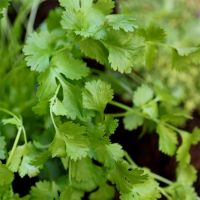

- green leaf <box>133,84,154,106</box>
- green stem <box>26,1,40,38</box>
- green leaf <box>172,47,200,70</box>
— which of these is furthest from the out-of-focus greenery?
green leaf <box>172,47,200,70</box>

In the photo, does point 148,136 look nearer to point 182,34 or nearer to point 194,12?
point 182,34

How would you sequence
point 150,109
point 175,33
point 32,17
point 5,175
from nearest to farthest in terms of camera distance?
1. point 5,175
2. point 150,109
3. point 32,17
4. point 175,33

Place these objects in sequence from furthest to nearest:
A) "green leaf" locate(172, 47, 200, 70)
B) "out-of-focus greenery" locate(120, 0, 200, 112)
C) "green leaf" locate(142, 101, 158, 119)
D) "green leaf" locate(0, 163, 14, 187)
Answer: "out-of-focus greenery" locate(120, 0, 200, 112) < "green leaf" locate(142, 101, 158, 119) < "green leaf" locate(172, 47, 200, 70) < "green leaf" locate(0, 163, 14, 187)

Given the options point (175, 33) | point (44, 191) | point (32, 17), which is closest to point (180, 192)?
point (44, 191)

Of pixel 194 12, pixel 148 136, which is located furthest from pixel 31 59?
pixel 194 12

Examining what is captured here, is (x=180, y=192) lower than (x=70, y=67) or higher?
lower

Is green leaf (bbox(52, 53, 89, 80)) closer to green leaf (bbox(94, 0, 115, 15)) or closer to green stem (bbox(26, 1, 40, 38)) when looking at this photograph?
green leaf (bbox(94, 0, 115, 15))

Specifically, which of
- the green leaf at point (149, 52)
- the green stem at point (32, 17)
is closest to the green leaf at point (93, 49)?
the green leaf at point (149, 52)

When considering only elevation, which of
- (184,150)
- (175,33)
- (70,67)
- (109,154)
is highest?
(70,67)

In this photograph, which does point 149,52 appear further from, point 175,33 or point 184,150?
point 175,33
